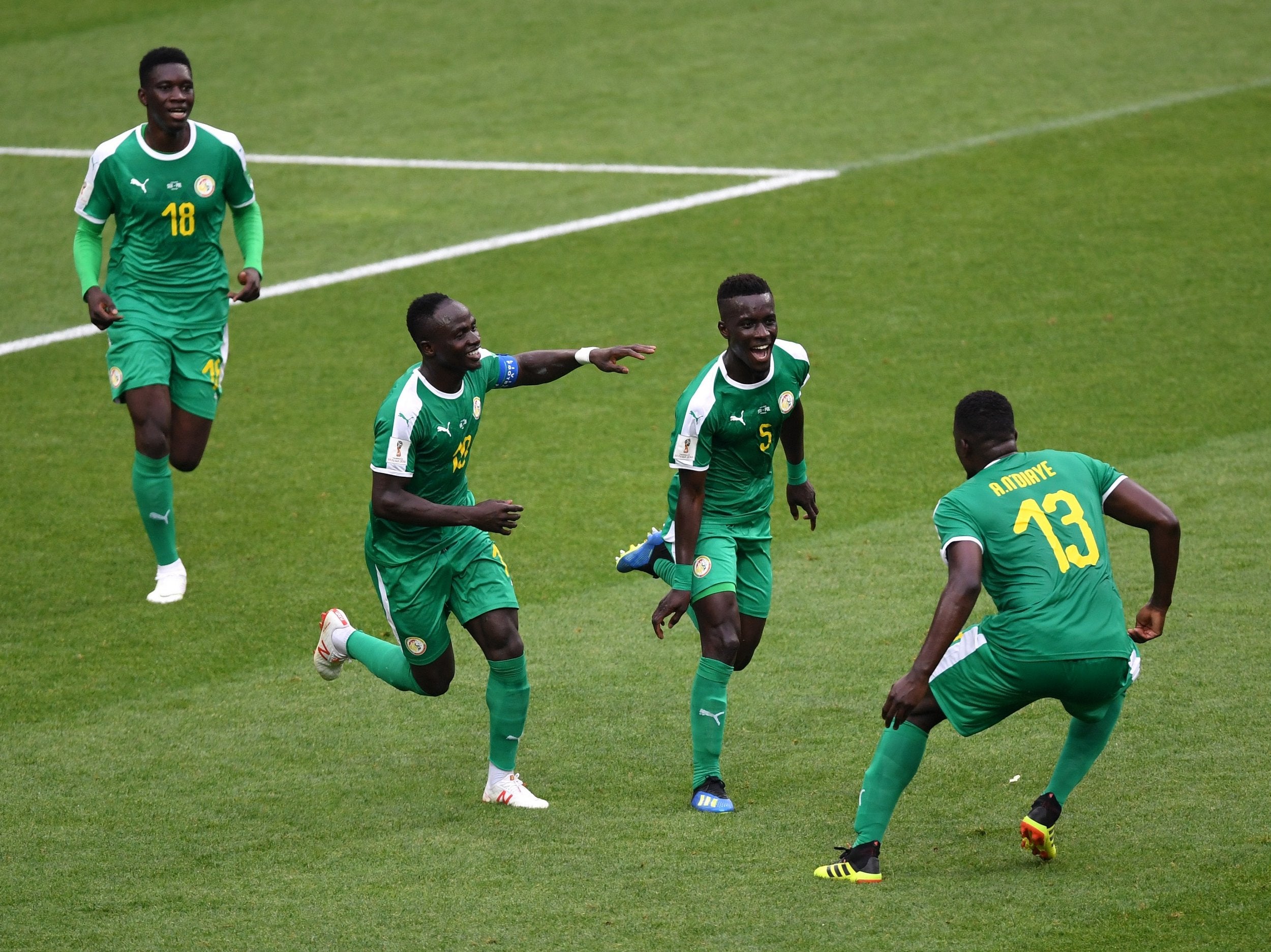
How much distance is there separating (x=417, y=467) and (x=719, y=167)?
11.7 metres

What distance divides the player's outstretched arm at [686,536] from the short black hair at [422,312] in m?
1.23

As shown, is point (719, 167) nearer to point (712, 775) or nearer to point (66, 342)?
point (66, 342)

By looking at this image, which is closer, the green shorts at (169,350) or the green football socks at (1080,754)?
the green football socks at (1080,754)

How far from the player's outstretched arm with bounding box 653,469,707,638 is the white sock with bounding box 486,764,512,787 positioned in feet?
2.79

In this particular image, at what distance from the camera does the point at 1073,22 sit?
21672 millimetres

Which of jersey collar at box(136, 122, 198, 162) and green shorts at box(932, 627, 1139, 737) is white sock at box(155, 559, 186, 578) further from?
green shorts at box(932, 627, 1139, 737)

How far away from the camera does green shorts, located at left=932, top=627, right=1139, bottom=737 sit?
5.54 metres

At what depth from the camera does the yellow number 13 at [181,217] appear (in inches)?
360

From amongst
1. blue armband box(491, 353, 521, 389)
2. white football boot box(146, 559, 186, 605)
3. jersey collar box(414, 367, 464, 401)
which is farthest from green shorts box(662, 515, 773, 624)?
white football boot box(146, 559, 186, 605)

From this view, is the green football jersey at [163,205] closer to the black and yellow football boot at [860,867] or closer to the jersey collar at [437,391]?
the jersey collar at [437,391]

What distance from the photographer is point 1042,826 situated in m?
5.74

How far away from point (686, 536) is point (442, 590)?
1047 millimetres

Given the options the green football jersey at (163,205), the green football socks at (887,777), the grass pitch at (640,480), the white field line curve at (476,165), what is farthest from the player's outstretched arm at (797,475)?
the white field line curve at (476,165)

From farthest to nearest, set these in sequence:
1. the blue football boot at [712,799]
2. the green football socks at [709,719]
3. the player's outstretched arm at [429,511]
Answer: the green football socks at [709,719], the blue football boot at [712,799], the player's outstretched arm at [429,511]
